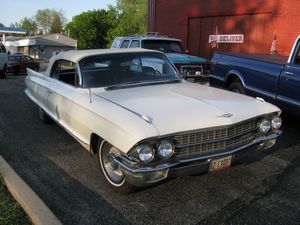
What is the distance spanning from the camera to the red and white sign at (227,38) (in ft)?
46.4

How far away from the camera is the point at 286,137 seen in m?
6.19

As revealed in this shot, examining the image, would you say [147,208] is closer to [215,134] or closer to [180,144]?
[180,144]

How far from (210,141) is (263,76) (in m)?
3.55

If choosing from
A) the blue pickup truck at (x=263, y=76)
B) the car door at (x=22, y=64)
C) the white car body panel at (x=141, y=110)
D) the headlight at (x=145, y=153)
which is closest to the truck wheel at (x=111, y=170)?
the white car body panel at (x=141, y=110)

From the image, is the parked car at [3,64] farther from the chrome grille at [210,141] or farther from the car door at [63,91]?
the chrome grille at [210,141]

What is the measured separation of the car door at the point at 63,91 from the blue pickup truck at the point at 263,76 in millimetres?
3550

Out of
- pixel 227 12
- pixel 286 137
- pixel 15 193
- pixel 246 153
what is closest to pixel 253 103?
pixel 246 153

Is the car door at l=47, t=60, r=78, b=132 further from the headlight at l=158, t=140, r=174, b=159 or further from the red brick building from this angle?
the red brick building

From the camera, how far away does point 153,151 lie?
133 inches

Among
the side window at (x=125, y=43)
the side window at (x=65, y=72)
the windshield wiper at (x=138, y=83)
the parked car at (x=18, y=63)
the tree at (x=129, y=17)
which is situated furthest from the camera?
the tree at (x=129, y=17)

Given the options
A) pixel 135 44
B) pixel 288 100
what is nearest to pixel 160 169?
pixel 288 100

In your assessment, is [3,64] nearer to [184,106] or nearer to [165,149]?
[184,106]

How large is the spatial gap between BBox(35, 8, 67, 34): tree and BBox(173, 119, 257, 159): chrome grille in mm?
116732

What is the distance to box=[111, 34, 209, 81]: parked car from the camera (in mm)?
9102
